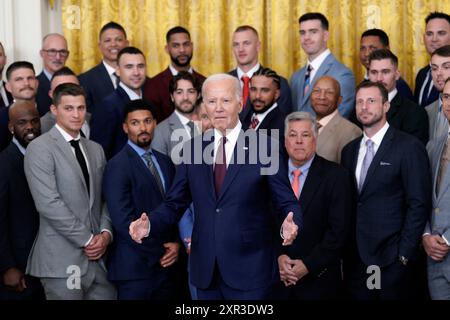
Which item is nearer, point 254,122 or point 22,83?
point 254,122

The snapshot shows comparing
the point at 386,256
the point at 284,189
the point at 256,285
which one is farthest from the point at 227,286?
the point at 386,256

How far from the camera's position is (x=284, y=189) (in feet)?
13.5

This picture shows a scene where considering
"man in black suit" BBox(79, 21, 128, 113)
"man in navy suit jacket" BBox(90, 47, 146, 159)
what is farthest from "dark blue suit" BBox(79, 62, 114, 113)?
"man in navy suit jacket" BBox(90, 47, 146, 159)

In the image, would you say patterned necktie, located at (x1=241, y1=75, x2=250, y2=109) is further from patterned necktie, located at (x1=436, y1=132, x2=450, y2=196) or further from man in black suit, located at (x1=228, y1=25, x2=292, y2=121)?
patterned necktie, located at (x1=436, y1=132, x2=450, y2=196)

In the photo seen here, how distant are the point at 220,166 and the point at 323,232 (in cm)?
116

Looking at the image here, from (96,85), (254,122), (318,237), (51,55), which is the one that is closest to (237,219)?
(318,237)

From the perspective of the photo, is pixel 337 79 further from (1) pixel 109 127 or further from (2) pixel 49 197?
(2) pixel 49 197

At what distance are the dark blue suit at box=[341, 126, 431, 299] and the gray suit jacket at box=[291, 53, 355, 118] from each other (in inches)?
38.7

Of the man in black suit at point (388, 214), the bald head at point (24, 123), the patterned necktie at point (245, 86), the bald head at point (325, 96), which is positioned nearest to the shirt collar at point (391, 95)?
the bald head at point (325, 96)

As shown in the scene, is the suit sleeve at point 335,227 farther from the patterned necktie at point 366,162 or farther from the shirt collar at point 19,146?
the shirt collar at point 19,146

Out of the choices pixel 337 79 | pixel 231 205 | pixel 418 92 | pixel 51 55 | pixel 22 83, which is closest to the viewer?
pixel 231 205

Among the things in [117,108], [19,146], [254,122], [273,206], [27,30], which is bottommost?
[273,206]

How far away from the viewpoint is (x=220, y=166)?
13.9 feet

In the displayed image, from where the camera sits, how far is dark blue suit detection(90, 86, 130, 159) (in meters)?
5.81
